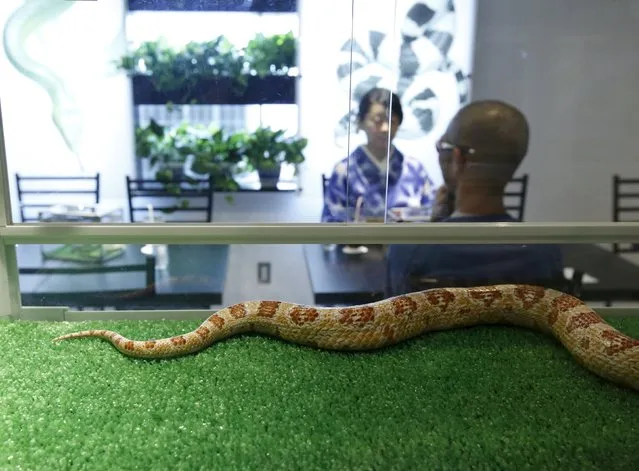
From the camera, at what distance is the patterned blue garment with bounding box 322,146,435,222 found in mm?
2639

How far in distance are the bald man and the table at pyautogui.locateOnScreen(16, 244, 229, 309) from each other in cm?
105

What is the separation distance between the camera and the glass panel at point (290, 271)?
2.65m

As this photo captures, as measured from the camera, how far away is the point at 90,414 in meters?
1.71

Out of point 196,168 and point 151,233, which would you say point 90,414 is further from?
point 196,168

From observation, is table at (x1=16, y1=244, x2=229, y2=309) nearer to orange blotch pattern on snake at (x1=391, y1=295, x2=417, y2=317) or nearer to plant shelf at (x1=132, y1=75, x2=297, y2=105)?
plant shelf at (x1=132, y1=75, x2=297, y2=105)

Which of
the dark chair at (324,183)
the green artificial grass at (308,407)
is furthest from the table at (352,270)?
the green artificial grass at (308,407)

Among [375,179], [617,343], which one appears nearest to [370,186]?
[375,179]

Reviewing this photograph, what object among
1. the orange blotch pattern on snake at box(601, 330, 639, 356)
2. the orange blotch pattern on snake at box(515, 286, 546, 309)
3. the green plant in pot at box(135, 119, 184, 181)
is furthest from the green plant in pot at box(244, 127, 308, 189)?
the orange blotch pattern on snake at box(601, 330, 639, 356)

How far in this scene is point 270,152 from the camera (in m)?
2.71

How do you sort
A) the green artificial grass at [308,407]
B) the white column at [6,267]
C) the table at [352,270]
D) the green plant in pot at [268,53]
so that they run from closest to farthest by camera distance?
the green artificial grass at [308,407] → the white column at [6,267] → the green plant in pot at [268,53] → the table at [352,270]

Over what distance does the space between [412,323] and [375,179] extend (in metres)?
0.81

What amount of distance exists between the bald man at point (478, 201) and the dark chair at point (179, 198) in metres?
1.07

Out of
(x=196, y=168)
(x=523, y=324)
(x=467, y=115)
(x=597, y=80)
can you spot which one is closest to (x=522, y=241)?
(x=523, y=324)

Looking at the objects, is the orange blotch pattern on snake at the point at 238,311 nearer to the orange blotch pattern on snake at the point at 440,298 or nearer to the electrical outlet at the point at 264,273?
the electrical outlet at the point at 264,273
